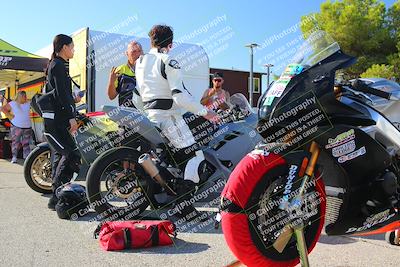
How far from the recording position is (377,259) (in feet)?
10.5

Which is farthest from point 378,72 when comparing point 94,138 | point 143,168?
point 143,168

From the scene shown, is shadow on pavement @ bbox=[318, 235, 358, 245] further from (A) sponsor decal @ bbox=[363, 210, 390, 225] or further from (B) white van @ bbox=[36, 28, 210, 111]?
(B) white van @ bbox=[36, 28, 210, 111]

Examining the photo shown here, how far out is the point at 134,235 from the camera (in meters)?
3.43

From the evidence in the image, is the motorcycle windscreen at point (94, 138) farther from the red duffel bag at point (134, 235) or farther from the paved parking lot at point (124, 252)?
the red duffel bag at point (134, 235)

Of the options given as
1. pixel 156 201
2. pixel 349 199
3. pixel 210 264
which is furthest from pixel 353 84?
pixel 156 201

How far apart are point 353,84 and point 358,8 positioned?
16558 millimetres

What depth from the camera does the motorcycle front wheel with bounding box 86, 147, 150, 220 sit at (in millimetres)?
4121

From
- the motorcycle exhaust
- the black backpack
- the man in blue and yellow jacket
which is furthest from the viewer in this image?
the man in blue and yellow jacket

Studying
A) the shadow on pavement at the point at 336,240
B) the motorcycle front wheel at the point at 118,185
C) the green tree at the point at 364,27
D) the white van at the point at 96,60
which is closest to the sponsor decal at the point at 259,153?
the shadow on pavement at the point at 336,240

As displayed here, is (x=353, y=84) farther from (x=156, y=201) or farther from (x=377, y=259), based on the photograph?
(x=156, y=201)

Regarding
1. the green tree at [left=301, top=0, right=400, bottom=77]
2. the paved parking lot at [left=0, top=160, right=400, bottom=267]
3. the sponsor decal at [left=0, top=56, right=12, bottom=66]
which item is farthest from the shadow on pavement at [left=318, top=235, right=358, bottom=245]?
the green tree at [left=301, top=0, right=400, bottom=77]

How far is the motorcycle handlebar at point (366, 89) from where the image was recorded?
2.74 metres

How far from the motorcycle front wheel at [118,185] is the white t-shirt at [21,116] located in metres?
7.19

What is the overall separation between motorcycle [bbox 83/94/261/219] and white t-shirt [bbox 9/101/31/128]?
6.89 m
